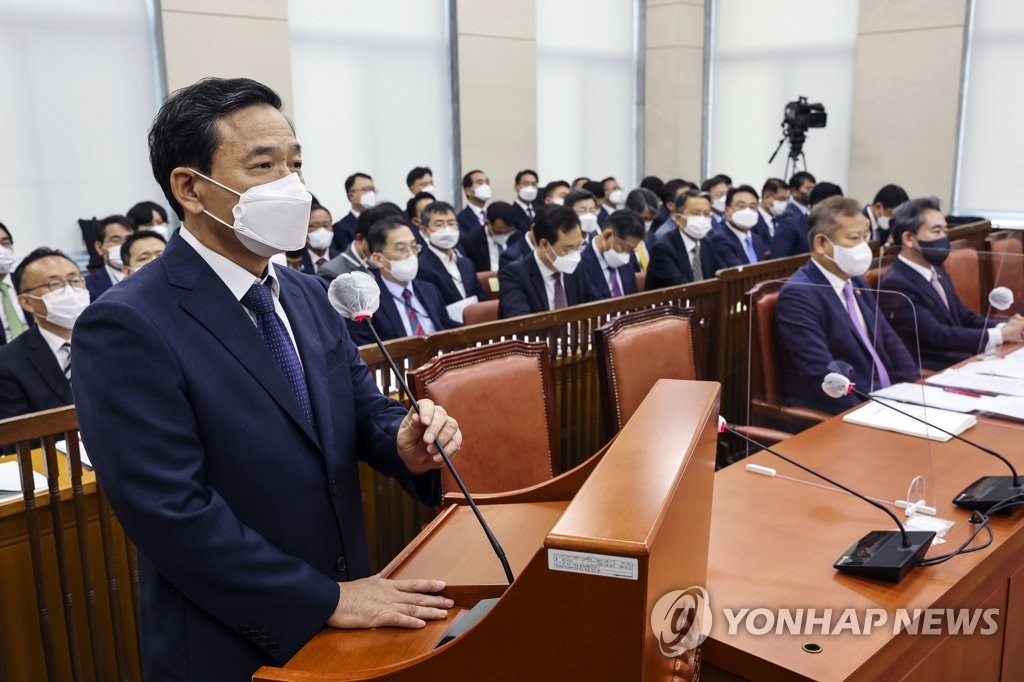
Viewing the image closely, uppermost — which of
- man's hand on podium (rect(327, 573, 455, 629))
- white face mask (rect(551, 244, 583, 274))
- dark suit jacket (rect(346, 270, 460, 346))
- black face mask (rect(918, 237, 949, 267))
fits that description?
black face mask (rect(918, 237, 949, 267))

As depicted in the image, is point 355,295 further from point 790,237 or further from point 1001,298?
point 790,237

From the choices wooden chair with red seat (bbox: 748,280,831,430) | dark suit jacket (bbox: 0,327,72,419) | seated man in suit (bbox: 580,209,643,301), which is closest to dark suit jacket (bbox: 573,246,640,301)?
seated man in suit (bbox: 580,209,643,301)

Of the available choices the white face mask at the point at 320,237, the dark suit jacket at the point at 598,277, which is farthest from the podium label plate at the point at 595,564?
the white face mask at the point at 320,237

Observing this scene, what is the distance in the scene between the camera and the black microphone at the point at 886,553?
1624mm

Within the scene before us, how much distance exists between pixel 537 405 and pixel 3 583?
139 centimetres

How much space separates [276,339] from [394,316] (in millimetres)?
2726

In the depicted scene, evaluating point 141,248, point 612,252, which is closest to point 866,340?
point 612,252

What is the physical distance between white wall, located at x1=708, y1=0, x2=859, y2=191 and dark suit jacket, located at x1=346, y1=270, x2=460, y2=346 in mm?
6970

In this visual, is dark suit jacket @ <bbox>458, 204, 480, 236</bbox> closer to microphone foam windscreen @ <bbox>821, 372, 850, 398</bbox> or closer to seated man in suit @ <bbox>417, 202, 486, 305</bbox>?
seated man in suit @ <bbox>417, 202, 486, 305</bbox>

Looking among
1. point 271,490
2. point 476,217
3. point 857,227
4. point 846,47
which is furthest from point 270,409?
point 846,47

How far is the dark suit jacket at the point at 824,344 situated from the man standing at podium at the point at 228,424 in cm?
161

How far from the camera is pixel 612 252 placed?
16.2ft

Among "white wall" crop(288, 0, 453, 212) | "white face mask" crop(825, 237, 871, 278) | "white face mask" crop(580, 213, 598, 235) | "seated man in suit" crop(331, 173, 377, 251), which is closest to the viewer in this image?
"white face mask" crop(825, 237, 871, 278)

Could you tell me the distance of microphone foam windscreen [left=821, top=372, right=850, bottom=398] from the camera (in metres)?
2.28
